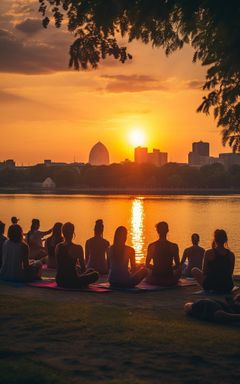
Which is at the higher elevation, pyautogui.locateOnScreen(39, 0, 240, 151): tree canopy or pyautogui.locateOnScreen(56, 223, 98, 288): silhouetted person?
pyautogui.locateOnScreen(39, 0, 240, 151): tree canopy

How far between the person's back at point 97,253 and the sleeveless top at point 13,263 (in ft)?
8.65

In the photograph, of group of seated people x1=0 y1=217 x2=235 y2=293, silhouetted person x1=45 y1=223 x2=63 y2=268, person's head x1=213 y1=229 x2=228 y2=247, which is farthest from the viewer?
silhouetted person x1=45 y1=223 x2=63 y2=268

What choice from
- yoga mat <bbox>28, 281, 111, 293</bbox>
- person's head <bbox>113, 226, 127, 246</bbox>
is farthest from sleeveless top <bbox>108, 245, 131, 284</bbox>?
yoga mat <bbox>28, 281, 111, 293</bbox>

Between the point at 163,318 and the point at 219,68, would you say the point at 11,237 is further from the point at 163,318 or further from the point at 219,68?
the point at 219,68

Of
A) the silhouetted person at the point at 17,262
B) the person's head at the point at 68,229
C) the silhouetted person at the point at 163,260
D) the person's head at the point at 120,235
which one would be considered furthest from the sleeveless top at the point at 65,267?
the silhouetted person at the point at 163,260

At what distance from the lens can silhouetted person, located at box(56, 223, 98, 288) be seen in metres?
13.7

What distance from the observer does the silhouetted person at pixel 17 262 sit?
48.0 ft

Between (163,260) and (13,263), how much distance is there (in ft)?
11.0

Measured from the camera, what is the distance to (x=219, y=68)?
11000 millimetres

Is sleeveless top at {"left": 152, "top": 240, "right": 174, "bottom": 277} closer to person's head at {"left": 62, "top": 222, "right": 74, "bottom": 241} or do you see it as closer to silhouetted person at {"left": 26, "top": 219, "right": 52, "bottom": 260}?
person's head at {"left": 62, "top": 222, "right": 74, "bottom": 241}

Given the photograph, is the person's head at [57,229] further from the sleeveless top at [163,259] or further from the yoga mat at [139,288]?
the sleeveless top at [163,259]

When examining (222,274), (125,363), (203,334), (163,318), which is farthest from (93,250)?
(125,363)

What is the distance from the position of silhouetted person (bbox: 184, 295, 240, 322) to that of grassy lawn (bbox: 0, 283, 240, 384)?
0.67ft

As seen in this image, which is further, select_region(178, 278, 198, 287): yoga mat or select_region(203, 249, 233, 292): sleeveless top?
select_region(178, 278, 198, 287): yoga mat
